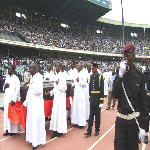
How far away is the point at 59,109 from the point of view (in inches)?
230

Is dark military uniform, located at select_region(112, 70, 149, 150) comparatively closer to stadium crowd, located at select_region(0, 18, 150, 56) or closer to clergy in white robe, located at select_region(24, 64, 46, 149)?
A: clergy in white robe, located at select_region(24, 64, 46, 149)

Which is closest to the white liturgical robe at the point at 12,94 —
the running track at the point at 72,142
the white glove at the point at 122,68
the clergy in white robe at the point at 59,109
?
the running track at the point at 72,142

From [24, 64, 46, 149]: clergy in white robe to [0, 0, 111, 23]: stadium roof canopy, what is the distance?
72.5ft

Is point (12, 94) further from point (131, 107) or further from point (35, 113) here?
point (131, 107)

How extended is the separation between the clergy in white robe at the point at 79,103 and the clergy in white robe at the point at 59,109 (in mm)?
1027

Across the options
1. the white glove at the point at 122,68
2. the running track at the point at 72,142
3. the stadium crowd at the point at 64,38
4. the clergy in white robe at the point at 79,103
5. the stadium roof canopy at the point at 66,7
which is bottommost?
the running track at the point at 72,142

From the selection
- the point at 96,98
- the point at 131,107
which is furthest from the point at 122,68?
the point at 96,98

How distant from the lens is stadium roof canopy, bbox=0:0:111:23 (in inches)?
1000

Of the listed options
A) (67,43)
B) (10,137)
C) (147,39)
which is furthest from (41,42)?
(147,39)

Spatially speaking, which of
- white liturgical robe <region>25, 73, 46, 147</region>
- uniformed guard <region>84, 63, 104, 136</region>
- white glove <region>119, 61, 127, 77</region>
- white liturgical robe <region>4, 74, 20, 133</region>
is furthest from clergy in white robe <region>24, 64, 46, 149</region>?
white glove <region>119, 61, 127, 77</region>

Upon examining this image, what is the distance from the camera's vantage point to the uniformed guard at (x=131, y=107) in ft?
9.02

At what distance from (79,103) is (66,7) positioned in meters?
22.6

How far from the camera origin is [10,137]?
5.79 m

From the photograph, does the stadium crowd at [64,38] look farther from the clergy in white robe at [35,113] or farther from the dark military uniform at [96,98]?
the clergy in white robe at [35,113]
